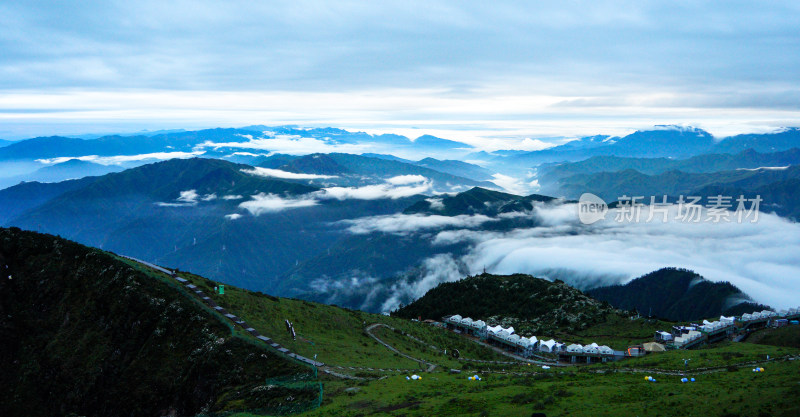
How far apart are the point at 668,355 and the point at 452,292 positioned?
111 m

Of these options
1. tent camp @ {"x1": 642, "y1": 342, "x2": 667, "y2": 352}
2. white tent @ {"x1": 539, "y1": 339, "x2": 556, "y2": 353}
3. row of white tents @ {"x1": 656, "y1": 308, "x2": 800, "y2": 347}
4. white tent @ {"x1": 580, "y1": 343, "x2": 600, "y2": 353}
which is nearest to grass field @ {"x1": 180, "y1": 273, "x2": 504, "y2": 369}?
white tent @ {"x1": 539, "y1": 339, "x2": 556, "y2": 353}

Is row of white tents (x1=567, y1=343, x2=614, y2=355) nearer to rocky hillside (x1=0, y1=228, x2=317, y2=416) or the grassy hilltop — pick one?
the grassy hilltop

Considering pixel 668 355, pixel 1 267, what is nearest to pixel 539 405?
pixel 668 355

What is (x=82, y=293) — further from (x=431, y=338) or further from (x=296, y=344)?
(x=431, y=338)

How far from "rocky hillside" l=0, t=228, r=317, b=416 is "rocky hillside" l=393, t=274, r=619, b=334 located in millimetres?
89160

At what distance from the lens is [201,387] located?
4966 centimetres

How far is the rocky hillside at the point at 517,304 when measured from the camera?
132000 mm

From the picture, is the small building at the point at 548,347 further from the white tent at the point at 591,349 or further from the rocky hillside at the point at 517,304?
the rocky hillside at the point at 517,304

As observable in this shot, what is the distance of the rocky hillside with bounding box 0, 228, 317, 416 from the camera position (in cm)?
4988

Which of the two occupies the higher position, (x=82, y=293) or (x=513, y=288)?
(x=82, y=293)

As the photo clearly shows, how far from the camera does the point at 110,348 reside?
195 ft

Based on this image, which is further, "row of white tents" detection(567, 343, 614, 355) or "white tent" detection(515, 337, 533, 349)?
"white tent" detection(515, 337, 533, 349)

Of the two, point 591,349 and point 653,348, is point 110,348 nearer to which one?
point 591,349

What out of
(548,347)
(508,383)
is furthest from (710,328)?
(508,383)
